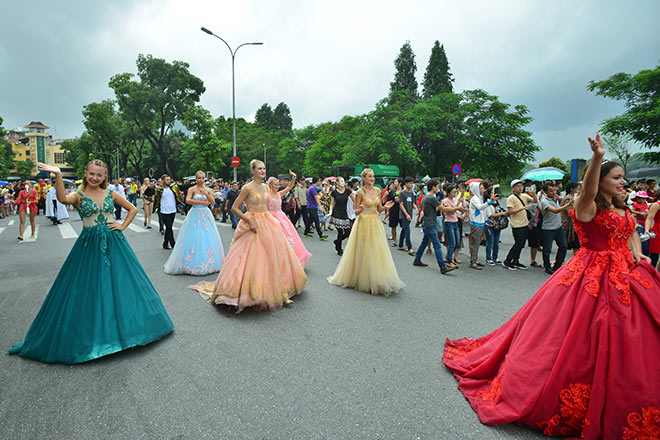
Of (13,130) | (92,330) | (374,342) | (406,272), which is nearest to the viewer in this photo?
(92,330)

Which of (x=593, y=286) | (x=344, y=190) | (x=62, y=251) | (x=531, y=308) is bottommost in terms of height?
(x=62, y=251)

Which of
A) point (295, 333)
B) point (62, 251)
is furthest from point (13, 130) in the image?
point (295, 333)

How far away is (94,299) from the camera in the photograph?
3.63 meters

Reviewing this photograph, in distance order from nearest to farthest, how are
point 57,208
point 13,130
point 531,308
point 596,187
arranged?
point 596,187, point 531,308, point 57,208, point 13,130

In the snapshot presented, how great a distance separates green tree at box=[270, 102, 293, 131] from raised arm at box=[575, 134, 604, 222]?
8516cm

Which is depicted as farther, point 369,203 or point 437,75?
point 437,75

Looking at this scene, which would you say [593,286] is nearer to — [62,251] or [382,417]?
[382,417]

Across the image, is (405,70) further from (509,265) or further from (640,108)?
(509,265)

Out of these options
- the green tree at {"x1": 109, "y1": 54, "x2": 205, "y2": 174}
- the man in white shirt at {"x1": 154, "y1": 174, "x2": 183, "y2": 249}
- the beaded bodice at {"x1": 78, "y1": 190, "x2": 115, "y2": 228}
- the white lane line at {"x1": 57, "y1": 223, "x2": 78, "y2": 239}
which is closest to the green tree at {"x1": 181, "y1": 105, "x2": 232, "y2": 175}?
the green tree at {"x1": 109, "y1": 54, "x2": 205, "y2": 174}

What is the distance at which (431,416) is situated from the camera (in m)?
2.78

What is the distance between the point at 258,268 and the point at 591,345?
389 centimetres

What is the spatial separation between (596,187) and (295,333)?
11.0ft

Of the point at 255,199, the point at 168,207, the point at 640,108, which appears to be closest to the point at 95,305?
the point at 255,199

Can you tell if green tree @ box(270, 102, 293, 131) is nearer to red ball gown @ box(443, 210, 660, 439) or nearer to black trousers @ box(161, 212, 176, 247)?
black trousers @ box(161, 212, 176, 247)
